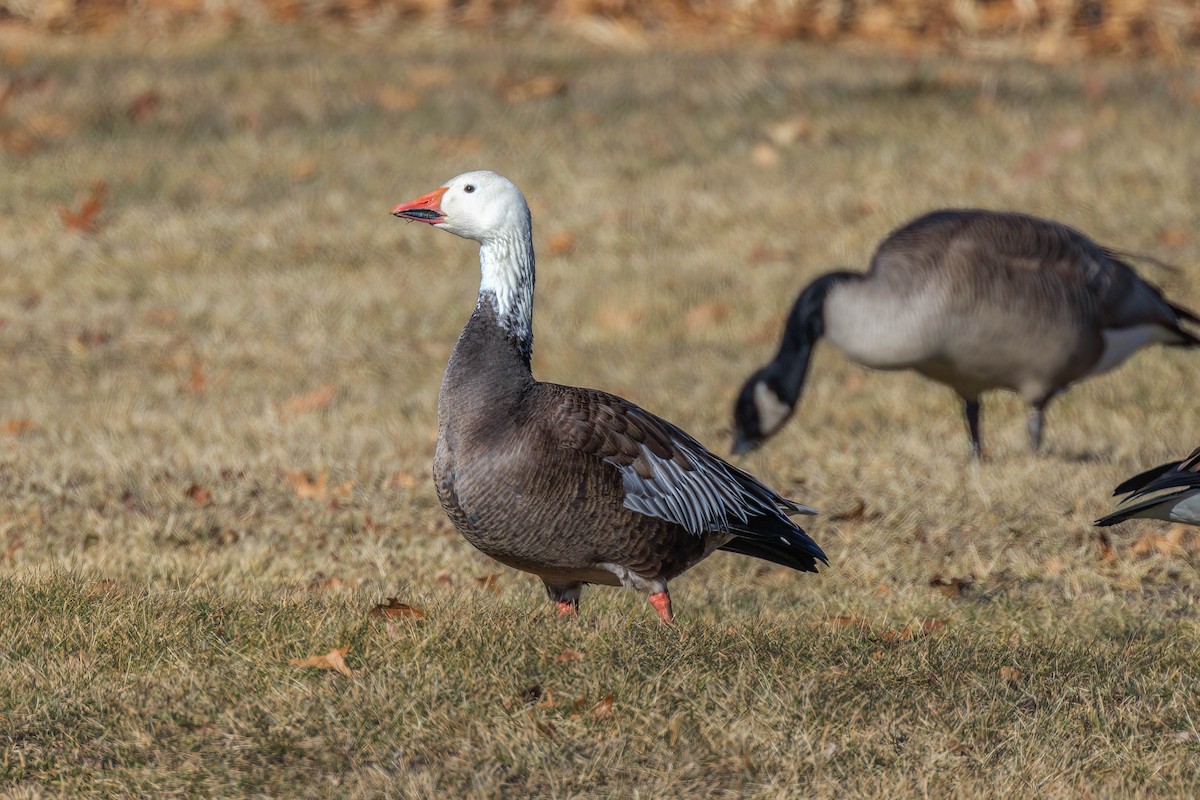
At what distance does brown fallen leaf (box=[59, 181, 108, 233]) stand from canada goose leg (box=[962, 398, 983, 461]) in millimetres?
7966

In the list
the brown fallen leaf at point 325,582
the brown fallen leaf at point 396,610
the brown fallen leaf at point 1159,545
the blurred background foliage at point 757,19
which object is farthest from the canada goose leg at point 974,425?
the blurred background foliage at point 757,19

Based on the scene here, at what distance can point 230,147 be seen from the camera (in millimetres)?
14805

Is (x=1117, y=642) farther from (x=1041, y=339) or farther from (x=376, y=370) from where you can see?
(x=376, y=370)

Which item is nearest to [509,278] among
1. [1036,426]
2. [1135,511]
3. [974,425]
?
[1135,511]

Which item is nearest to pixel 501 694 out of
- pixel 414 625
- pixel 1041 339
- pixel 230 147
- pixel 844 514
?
pixel 414 625

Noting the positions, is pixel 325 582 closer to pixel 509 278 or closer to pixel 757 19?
pixel 509 278

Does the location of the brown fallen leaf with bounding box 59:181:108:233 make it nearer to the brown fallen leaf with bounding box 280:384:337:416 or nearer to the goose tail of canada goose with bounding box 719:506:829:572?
the brown fallen leaf with bounding box 280:384:337:416

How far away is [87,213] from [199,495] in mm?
6835

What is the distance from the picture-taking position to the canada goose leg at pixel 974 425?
28.8ft

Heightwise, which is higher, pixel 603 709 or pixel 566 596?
pixel 603 709

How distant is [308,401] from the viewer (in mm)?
9977

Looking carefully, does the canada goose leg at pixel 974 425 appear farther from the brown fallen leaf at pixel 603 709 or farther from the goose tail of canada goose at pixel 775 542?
the brown fallen leaf at pixel 603 709

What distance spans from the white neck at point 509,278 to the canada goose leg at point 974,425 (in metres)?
4.18

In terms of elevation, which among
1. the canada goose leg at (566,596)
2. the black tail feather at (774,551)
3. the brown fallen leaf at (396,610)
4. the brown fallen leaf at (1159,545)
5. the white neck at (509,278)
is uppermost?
the white neck at (509,278)
